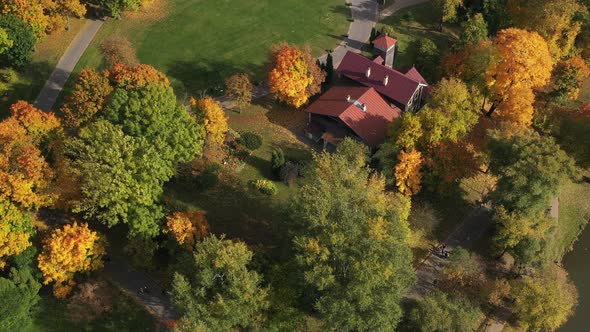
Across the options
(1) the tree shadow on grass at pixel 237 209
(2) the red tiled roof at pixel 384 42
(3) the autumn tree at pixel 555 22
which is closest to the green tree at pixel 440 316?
(1) the tree shadow on grass at pixel 237 209

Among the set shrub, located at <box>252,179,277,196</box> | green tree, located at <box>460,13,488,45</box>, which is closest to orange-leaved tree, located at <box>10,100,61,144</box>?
shrub, located at <box>252,179,277,196</box>

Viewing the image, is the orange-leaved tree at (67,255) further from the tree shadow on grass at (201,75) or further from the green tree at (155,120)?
the tree shadow on grass at (201,75)

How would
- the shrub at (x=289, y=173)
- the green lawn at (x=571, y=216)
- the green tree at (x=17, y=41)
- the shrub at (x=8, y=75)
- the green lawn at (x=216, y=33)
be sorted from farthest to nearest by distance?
1. the green lawn at (x=216, y=33)
2. the shrub at (x=8, y=75)
3. the green tree at (x=17, y=41)
4. the shrub at (x=289, y=173)
5. the green lawn at (x=571, y=216)

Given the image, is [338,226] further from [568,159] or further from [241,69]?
[241,69]

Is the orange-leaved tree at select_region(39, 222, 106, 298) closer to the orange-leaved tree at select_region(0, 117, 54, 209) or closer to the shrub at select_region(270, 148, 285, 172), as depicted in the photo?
the orange-leaved tree at select_region(0, 117, 54, 209)

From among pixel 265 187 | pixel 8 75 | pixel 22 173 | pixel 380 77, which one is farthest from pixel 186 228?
pixel 8 75
